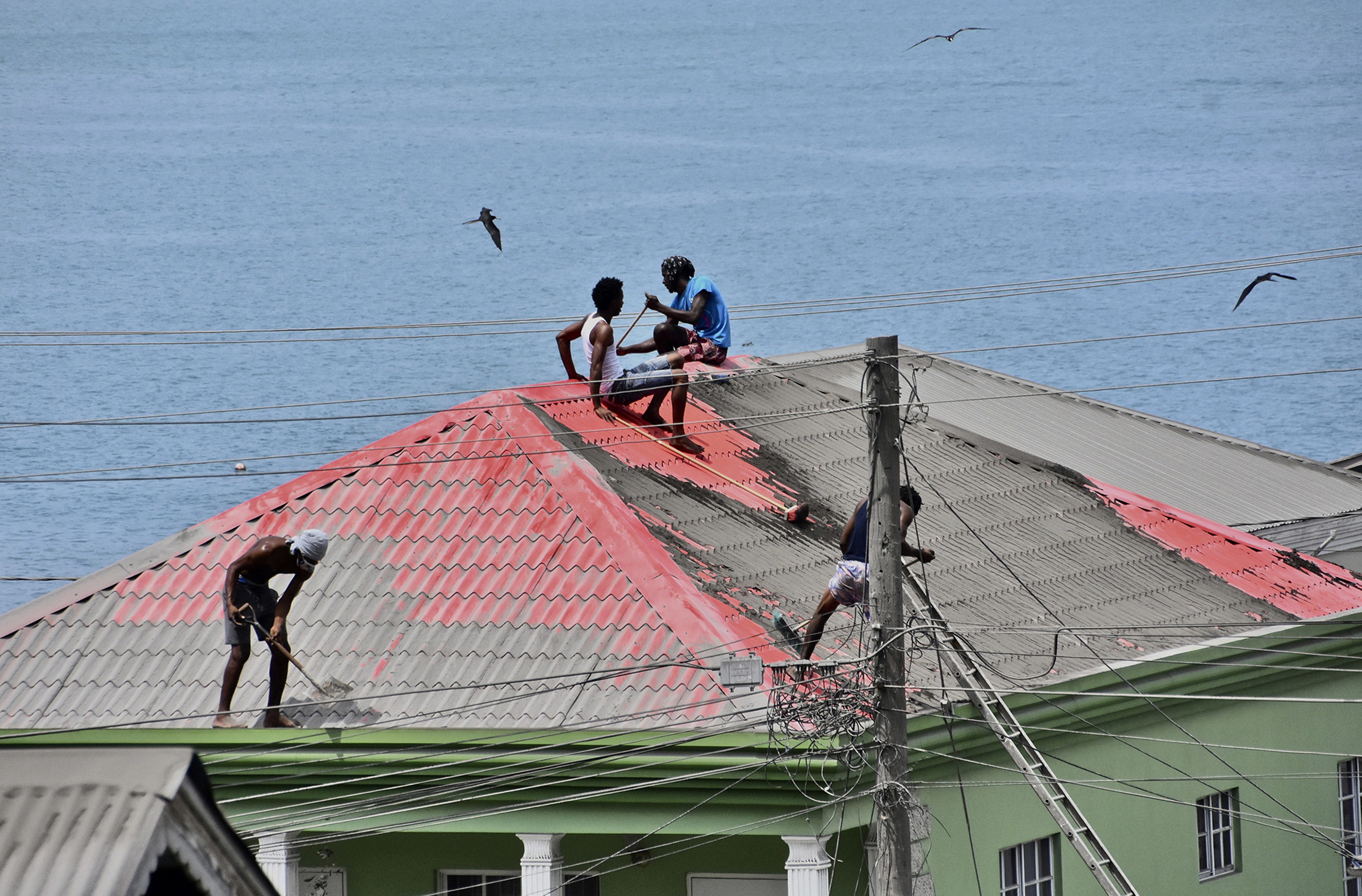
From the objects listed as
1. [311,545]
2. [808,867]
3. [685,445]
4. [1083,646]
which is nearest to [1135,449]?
[1083,646]

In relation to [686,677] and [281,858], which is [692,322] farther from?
[281,858]

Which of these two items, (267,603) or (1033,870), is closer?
(267,603)

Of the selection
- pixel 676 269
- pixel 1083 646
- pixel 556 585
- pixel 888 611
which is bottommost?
pixel 888 611

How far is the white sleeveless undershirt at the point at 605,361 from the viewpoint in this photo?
693 inches

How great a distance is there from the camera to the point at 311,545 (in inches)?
606

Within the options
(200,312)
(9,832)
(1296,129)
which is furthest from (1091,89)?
(9,832)

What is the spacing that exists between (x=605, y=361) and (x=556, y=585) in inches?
97.6

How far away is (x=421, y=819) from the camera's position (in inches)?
606

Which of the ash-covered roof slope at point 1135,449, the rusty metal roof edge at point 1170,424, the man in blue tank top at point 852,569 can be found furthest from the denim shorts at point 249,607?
the rusty metal roof edge at point 1170,424

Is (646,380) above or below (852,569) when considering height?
above

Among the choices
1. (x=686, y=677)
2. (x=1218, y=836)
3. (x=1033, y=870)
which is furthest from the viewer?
(x=1218, y=836)

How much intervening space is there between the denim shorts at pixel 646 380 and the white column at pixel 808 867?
4.85 metres

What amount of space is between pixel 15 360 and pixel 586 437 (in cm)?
7116

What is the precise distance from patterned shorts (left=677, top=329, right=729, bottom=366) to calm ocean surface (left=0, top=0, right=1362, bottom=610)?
Result: 63220mm
